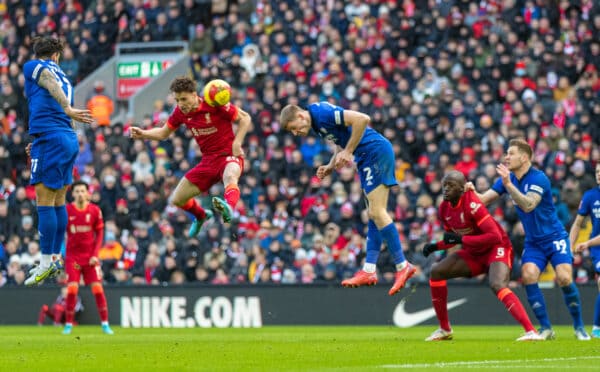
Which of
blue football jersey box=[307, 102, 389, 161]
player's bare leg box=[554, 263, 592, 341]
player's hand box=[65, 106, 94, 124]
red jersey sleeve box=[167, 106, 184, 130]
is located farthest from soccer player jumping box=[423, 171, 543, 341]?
player's hand box=[65, 106, 94, 124]

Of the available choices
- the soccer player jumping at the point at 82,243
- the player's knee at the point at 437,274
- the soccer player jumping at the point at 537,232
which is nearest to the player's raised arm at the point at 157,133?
the player's knee at the point at 437,274

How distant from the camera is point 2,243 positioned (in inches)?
1032

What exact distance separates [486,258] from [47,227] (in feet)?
17.8

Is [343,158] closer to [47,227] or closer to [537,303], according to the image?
[537,303]

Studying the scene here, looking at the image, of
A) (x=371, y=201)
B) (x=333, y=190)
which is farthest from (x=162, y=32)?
(x=371, y=201)

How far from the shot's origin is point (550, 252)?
1534 centimetres

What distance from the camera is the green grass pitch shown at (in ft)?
35.6

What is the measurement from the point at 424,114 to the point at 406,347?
12.6m

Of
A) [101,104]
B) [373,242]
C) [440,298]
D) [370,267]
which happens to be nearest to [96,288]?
[373,242]

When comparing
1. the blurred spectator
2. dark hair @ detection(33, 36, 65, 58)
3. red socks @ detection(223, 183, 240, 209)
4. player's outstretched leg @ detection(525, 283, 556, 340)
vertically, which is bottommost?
player's outstretched leg @ detection(525, 283, 556, 340)

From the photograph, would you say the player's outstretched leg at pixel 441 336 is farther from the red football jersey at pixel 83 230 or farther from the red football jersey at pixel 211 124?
the red football jersey at pixel 83 230

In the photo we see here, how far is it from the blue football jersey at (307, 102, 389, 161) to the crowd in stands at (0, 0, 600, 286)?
26.5 ft

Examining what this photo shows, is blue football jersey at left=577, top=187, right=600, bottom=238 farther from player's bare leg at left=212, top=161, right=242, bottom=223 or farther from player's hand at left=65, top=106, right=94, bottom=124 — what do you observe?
player's hand at left=65, top=106, right=94, bottom=124

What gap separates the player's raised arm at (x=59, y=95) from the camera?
13781mm
